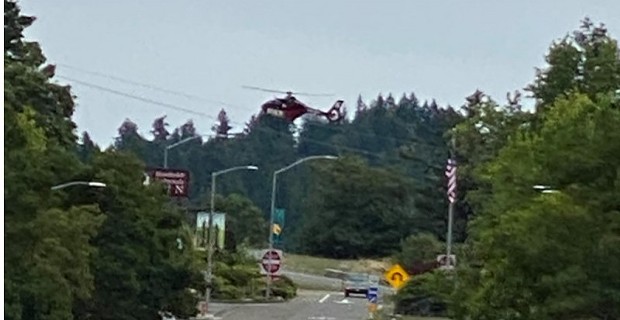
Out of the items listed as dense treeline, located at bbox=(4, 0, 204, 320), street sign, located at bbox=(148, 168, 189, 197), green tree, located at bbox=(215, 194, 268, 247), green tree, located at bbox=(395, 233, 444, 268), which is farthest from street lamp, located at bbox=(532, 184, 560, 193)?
green tree, located at bbox=(215, 194, 268, 247)

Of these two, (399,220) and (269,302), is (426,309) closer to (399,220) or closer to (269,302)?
(269,302)

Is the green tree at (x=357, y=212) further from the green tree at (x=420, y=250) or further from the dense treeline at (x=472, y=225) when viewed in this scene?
the dense treeline at (x=472, y=225)

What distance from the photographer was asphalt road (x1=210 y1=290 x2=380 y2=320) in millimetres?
69812

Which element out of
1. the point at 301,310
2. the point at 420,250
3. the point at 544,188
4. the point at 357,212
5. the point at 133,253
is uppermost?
the point at 357,212

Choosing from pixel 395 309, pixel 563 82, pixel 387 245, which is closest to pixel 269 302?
pixel 395 309

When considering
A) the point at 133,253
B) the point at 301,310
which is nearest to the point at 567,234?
the point at 133,253

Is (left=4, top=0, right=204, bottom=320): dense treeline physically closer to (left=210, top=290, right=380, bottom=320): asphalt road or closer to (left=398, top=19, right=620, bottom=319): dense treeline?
(left=398, top=19, right=620, bottom=319): dense treeline

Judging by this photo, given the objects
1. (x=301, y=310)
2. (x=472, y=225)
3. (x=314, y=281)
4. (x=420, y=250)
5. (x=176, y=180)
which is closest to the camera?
(x=472, y=225)

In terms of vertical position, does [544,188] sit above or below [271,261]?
above

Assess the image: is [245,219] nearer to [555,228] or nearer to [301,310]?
[301,310]

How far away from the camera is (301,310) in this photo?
76.8 metres

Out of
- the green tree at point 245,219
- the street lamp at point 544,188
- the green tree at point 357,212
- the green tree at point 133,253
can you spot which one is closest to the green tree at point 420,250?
the green tree at point 357,212

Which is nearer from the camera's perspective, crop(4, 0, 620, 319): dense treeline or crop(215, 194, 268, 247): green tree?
crop(4, 0, 620, 319): dense treeline

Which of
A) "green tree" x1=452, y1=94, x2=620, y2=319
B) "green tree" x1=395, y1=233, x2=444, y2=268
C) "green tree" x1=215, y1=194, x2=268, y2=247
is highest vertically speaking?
"green tree" x1=215, y1=194, x2=268, y2=247
